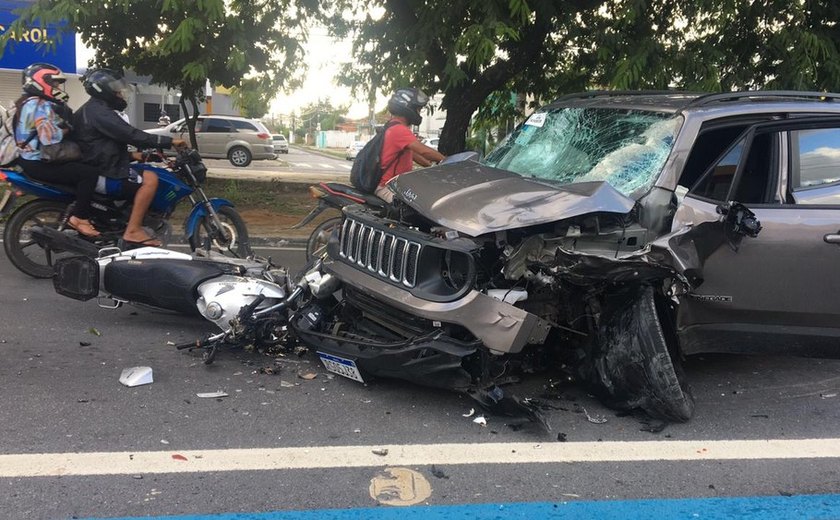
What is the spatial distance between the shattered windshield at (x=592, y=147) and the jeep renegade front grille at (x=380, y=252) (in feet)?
4.04

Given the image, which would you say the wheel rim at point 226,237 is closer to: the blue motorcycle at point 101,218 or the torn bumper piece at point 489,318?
the blue motorcycle at point 101,218

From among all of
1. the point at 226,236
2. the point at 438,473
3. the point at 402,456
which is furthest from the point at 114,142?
the point at 438,473

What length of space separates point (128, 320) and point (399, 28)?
18.5 feet

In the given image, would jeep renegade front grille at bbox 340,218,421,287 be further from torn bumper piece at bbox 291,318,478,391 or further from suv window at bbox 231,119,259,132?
suv window at bbox 231,119,259,132

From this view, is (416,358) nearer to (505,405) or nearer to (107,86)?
(505,405)

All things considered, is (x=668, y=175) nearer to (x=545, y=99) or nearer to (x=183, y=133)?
(x=545, y=99)

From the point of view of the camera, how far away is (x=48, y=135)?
6.04m

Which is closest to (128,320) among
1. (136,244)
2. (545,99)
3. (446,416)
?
(136,244)

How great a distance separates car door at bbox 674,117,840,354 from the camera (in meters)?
4.07

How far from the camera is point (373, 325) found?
13.9 feet

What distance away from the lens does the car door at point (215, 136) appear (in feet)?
86.5

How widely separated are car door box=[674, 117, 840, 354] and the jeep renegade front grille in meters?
1.55

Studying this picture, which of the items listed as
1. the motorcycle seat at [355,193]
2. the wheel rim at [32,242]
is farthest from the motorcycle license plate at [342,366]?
the wheel rim at [32,242]

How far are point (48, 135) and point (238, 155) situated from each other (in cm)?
2116
